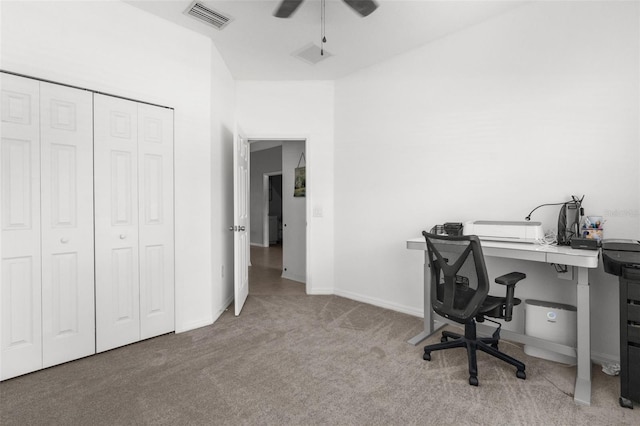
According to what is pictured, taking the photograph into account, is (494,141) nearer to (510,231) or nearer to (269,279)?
(510,231)

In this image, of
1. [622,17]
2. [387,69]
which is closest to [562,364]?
[622,17]

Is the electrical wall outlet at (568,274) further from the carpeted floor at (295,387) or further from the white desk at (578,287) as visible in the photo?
the carpeted floor at (295,387)

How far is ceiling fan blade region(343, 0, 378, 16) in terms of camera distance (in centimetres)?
227

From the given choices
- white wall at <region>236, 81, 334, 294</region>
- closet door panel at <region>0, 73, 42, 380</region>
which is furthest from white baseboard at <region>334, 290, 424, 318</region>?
closet door panel at <region>0, 73, 42, 380</region>

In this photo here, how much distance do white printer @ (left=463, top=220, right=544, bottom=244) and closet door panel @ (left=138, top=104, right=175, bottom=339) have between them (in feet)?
9.19

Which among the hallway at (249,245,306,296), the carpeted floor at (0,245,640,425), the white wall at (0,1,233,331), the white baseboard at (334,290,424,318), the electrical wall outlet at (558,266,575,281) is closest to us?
the carpeted floor at (0,245,640,425)

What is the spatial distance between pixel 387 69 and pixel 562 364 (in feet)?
11.1

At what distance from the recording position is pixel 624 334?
1844mm

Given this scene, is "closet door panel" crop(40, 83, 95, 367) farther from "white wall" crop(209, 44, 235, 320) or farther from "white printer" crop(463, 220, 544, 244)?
"white printer" crop(463, 220, 544, 244)

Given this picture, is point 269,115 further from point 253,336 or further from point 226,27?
point 253,336

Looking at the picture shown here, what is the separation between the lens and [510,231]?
2.44 metres

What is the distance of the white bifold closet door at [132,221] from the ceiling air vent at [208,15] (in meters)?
0.91

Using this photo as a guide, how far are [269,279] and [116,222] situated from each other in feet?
9.45

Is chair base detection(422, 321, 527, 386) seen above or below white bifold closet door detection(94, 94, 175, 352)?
below
